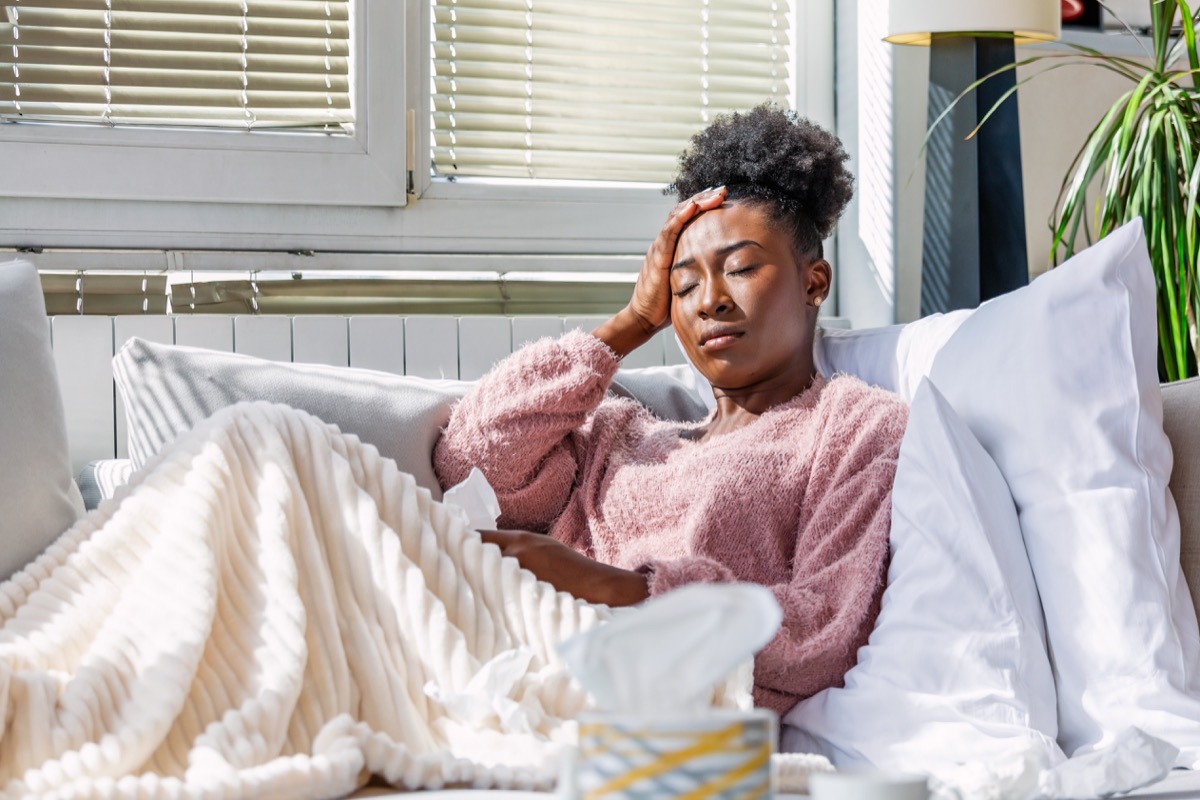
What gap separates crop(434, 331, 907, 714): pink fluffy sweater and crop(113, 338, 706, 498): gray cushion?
2.0 inches

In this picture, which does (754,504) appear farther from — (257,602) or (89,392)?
(89,392)

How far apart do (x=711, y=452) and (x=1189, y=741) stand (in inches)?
24.9

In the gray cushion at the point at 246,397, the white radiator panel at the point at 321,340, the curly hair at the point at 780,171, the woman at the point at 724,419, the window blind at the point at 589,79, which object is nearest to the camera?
the woman at the point at 724,419

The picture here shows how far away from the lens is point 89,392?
1.96 metres

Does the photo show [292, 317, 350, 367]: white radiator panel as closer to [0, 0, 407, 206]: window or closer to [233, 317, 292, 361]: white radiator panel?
[233, 317, 292, 361]: white radiator panel

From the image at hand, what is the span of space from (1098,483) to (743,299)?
54 cm

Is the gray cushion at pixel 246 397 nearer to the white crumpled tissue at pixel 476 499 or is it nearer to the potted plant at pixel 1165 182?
the white crumpled tissue at pixel 476 499

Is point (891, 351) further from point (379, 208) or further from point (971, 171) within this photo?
point (379, 208)

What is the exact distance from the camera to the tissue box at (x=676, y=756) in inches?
21.4

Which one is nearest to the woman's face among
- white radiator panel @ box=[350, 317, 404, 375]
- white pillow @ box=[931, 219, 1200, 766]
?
white pillow @ box=[931, 219, 1200, 766]

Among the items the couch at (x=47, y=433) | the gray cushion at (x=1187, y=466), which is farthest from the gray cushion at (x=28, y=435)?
the gray cushion at (x=1187, y=466)

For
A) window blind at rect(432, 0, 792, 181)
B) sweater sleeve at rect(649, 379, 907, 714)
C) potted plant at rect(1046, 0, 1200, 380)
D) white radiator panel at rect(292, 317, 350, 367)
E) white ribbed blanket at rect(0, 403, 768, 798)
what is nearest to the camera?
white ribbed blanket at rect(0, 403, 768, 798)

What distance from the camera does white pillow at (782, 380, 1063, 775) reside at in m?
1.16

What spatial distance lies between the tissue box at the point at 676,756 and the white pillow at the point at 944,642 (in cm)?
63
